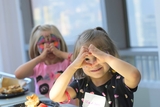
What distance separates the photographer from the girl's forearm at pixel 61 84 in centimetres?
127

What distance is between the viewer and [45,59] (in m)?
1.86

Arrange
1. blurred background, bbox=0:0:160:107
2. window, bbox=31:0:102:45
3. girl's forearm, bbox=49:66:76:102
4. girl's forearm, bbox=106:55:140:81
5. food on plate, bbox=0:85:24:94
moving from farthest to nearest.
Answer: window, bbox=31:0:102:45, blurred background, bbox=0:0:160:107, food on plate, bbox=0:85:24:94, girl's forearm, bbox=49:66:76:102, girl's forearm, bbox=106:55:140:81

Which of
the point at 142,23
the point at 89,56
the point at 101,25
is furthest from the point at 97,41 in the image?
the point at 101,25

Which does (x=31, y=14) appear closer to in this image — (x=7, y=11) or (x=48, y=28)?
(x=7, y=11)

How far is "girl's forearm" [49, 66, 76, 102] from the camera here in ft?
4.17

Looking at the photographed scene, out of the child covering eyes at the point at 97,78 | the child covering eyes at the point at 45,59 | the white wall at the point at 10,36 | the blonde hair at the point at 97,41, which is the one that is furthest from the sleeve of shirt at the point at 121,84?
the white wall at the point at 10,36

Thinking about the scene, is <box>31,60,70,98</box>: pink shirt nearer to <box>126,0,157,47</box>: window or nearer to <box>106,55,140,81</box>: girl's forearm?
<box>126,0,157,47</box>: window

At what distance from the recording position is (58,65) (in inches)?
73.7

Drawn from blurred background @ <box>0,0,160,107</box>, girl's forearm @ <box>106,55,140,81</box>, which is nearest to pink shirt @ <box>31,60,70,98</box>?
blurred background @ <box>0,0,160,107</box>

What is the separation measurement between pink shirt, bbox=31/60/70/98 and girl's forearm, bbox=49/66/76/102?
49 centimetres

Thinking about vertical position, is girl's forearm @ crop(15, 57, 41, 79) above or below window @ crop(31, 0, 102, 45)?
below

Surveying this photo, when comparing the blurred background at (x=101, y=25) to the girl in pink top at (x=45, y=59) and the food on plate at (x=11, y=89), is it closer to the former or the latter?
the girl in pink top at (x=45, y=59)

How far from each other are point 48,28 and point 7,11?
68cm

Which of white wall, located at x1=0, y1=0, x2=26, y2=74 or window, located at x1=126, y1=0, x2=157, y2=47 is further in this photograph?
white wall, located at x1=0, y1=0, x2=26, y2=74
